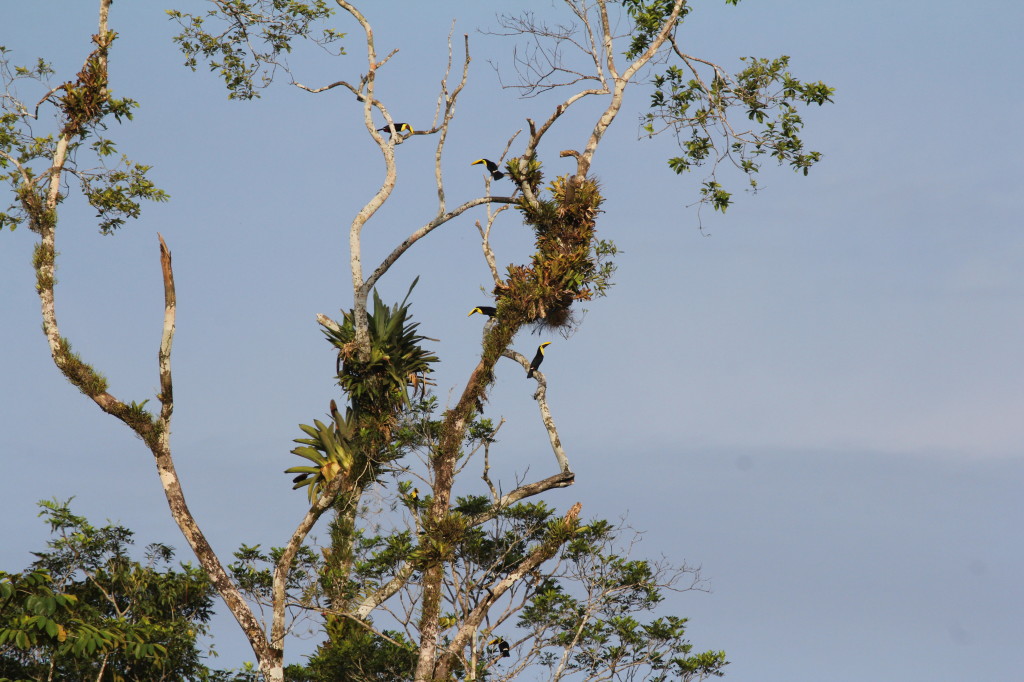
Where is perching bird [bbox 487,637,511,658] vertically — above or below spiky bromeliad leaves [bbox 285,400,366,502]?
below

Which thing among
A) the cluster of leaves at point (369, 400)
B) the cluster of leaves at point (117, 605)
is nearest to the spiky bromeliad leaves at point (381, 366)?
the cluster of leaves at point (369, 400)

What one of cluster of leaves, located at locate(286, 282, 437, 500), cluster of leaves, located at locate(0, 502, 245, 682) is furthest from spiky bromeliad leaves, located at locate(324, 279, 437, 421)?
cluster of leaves, located at locate(0, 502, 245, 682)

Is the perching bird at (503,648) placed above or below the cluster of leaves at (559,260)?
below

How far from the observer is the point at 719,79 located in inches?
667

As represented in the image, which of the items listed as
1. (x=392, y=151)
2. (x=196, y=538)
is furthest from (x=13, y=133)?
(x=196, y=538)

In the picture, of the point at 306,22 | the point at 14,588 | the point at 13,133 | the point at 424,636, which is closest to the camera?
the point at 14,588

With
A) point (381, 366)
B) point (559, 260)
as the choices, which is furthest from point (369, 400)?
point (559, 260)

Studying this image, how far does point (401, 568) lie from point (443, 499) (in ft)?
Result: 5.94

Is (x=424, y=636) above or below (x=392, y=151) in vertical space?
below

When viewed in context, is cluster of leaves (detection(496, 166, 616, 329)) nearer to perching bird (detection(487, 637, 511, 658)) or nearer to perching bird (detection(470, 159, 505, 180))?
perching bird (detection(470, 159, 505, 180))

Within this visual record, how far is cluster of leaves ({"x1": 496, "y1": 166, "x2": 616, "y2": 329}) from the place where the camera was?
1477cm

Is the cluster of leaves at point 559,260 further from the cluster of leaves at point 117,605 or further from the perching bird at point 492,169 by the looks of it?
the cluster of leaves at point 117,605

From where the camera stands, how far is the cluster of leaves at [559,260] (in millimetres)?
14773

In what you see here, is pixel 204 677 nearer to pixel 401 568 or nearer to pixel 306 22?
pixel 401 568
